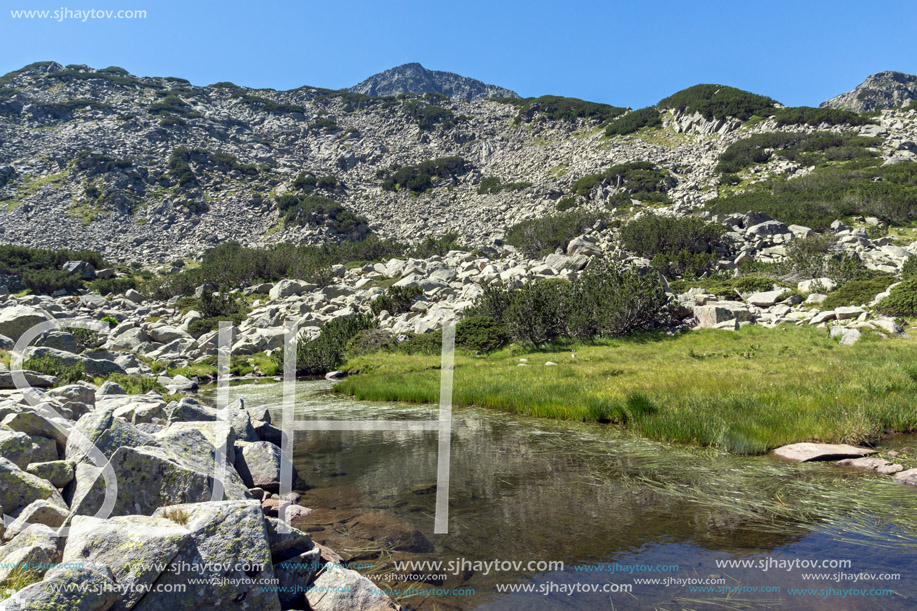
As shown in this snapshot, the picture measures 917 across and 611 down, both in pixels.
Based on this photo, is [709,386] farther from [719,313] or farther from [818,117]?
[818,117]

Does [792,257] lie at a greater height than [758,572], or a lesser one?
greater

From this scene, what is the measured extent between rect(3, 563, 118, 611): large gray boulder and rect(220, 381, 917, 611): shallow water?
8.87 feet

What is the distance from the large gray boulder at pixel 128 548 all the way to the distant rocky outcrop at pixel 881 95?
13985 centimetres

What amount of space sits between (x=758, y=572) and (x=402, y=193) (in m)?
83.9

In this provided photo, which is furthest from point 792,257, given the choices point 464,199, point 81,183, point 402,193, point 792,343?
point 81,183

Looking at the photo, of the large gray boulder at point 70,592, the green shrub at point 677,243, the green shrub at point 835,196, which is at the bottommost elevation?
the large gray boulder at point 70,592

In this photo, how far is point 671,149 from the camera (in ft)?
236

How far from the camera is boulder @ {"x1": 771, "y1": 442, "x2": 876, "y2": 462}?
27.9 ft

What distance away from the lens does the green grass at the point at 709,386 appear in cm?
986

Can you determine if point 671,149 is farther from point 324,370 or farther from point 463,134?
point 324,370

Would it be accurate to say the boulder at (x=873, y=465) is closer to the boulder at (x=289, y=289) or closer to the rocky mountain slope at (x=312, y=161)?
the boulder at (x=289, y=289)

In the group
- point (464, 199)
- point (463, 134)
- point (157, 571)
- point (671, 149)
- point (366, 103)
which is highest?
point (366, 103)

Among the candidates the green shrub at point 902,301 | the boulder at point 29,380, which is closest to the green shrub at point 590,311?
the green shrub at point 902,301

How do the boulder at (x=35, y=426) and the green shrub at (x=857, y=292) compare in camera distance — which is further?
the green shrub at (x=857, y=292)
